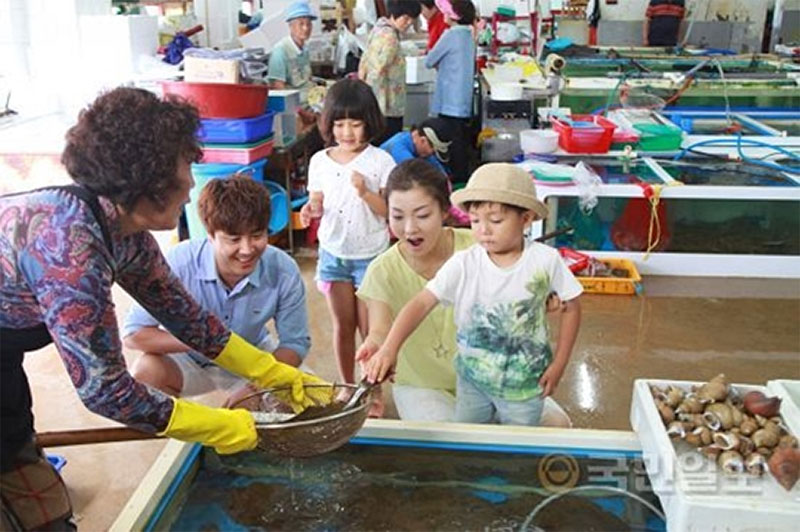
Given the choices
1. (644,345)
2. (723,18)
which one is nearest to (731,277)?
(644,345)

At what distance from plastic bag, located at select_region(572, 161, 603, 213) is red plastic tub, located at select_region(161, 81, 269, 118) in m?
1.73

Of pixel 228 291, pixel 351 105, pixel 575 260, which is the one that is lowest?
pixel 575 260

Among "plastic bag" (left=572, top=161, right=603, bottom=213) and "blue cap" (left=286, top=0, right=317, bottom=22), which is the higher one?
"blue cap" (left=286, top=0, right=317, bottom=22)

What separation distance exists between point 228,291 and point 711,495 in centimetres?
140

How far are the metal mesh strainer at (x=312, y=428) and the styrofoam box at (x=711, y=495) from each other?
0.58 metres

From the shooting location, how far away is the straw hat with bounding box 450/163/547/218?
1.68 meters

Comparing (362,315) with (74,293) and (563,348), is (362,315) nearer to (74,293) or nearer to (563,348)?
(563,348)

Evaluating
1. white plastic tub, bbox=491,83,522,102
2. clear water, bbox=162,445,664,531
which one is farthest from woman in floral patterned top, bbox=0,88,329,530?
white plastic tub, bbox=491,83,522,102

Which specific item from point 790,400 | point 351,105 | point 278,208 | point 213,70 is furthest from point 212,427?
point 278,208

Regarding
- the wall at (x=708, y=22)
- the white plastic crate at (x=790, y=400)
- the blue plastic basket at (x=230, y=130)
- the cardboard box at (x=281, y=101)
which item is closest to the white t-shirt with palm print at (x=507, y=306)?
the white plastic crate at (x=790, y=400)

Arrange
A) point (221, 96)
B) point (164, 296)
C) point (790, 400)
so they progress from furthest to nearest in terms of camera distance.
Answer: point (221, 96) → point (164, 296) → point (790, 400)

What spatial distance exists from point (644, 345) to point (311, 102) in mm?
2788

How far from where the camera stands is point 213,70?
12.3 ft

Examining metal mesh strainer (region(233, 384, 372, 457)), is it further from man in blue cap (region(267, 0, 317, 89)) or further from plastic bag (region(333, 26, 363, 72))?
plastic bag (region(333, 26, 363, 72))
